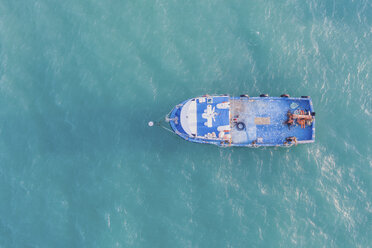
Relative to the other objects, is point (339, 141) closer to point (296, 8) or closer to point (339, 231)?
point (339, 231)

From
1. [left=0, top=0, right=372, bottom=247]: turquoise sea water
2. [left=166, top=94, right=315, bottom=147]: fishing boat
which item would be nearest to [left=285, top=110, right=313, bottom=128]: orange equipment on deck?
[left=166, top=94, right=315, bottom=147]: fishing boat

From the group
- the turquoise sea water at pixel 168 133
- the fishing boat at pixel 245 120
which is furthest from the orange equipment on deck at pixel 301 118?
the turquoise sea water at pixel 168 133

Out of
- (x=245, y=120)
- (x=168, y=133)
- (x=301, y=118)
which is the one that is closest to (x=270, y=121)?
(x=245, y=120)

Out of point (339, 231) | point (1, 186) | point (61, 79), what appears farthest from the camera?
point (61, 79)

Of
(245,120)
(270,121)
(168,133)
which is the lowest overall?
(168,133)

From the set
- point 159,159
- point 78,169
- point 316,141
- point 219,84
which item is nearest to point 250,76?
point 219,84

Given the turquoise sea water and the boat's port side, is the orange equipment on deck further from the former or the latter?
the turquoise sea water

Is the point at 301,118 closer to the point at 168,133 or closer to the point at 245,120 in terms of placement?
the point at 245,120

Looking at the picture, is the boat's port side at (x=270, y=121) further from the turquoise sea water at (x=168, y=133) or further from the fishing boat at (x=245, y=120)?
the turquoise sea water at (x=168, y=133)
